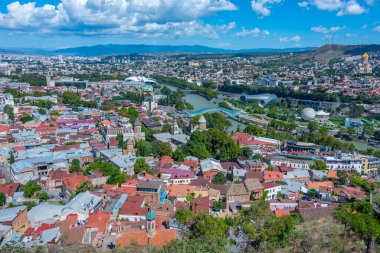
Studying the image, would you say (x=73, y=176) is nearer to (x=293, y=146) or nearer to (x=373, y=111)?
(x=293, y=146)

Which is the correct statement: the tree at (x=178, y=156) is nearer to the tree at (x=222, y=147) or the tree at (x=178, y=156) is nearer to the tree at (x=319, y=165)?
the tree at (x=222, y=147)

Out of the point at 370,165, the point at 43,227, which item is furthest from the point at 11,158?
the point at 370,165

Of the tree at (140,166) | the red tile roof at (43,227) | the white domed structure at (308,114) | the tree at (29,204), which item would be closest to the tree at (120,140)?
the tree at (140,166)

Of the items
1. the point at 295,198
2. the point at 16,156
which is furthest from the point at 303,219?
the point at 16,156

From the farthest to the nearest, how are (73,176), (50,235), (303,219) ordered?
(73,176) → (303,219) → (50,235)

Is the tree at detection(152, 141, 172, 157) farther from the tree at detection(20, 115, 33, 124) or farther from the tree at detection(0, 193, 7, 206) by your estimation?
the tree at detection(20, 115, 33, 124)

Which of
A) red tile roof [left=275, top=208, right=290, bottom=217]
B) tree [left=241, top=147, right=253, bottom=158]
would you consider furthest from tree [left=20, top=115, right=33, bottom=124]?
Answer: red tile roof [left=275, top=208, right=290, bottom=217]
